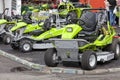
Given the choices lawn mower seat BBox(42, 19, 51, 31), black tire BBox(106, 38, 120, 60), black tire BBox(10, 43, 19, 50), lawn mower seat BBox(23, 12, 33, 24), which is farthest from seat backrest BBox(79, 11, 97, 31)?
lawn mower seat BBox(23, 12, 33, 24)

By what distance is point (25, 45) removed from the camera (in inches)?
619

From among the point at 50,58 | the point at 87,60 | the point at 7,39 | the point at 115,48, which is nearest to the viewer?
the point at 87,60

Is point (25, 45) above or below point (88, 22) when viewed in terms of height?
below

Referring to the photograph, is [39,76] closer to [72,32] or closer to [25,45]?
[72,32]

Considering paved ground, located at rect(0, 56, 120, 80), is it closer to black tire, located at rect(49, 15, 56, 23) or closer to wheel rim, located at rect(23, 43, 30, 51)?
wheel rim, located at rect(23, 43, 30, 51)

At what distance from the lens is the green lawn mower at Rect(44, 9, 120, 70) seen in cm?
1165

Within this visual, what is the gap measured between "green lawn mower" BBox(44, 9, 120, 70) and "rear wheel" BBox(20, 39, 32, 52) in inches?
127

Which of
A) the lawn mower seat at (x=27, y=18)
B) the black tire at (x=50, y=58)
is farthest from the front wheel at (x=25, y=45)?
the black tire at (x=50, y=58)

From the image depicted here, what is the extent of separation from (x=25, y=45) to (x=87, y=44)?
4436 mm

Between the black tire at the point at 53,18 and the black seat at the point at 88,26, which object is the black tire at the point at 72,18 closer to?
the black seat at the point at 88,26

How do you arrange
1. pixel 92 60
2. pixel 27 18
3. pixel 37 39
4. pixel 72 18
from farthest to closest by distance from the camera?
pixel 27 18 < pixel 37 39 < pixel 72 18 < pixel 92 60

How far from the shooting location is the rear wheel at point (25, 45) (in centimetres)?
1569

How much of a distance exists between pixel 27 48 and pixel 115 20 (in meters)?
8.70

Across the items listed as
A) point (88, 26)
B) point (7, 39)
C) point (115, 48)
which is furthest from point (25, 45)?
point (115, 48)
